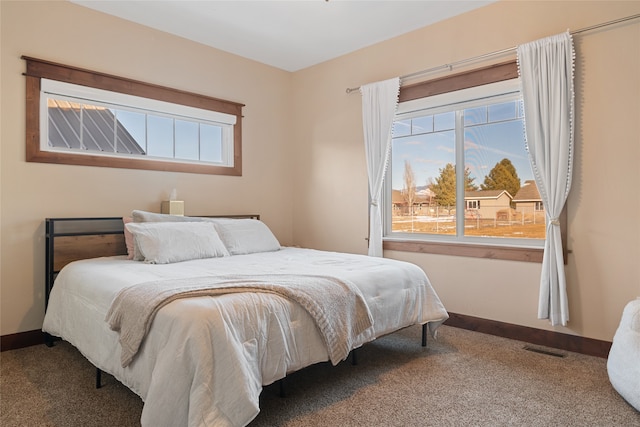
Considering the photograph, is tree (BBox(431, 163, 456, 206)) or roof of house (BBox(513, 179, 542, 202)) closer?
roof of house (BBox(513, 179, 542, 202))

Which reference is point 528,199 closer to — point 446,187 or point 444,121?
point 446,187

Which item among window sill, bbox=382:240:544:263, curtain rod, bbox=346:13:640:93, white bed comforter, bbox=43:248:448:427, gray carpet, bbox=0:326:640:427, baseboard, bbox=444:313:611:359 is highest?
curtain rod, bbox=346:13:640:93

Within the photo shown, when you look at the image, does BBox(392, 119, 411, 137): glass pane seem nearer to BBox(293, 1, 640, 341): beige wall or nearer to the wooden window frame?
the wooden window frame

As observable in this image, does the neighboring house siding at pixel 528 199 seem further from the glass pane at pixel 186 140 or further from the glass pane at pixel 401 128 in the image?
the glass pane at pixel 186 140

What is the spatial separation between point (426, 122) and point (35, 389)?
→ 3.61 meters

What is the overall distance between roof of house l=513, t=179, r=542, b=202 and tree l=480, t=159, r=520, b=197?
1.6 inches

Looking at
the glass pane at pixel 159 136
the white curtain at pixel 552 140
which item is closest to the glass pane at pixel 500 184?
the white curtain at pixel 552 140

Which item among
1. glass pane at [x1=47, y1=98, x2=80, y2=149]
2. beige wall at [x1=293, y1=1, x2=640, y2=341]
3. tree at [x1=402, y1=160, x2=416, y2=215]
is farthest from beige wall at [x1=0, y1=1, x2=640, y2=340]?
tree at [x1=402, y1=160, x2=416, y2=215]

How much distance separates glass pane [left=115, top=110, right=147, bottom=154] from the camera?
3.57 m

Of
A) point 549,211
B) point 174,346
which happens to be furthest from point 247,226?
point 549,211

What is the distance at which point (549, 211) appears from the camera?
2.92 meters

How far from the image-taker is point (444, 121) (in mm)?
3736

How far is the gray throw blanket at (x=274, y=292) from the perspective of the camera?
180 cm

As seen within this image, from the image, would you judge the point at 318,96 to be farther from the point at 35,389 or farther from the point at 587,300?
the point at 35,389
